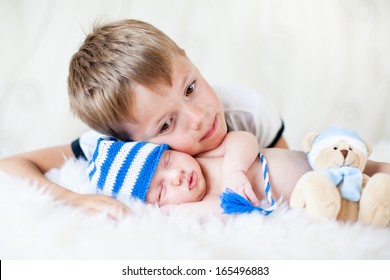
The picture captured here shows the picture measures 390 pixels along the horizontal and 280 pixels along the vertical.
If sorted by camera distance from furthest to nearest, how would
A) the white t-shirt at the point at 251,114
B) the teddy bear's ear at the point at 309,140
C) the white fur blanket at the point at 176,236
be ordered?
the white t-shirt at the point at 251,114, the teddy bear's ear at the point at 309,140, the white fur blanket at the point at 176,236

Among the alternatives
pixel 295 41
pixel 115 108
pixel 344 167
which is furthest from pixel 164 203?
pixel 295 41

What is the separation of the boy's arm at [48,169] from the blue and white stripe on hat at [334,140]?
15.8 inches

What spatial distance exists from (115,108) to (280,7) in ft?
3.42

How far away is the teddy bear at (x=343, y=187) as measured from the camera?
78cm

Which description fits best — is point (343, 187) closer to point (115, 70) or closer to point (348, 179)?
point (348, 179)

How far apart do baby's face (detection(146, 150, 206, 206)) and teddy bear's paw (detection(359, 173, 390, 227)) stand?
14.0 inches

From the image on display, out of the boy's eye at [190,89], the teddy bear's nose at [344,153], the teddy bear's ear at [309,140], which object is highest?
the boy's eye at [190,89]

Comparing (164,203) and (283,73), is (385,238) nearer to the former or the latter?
(164,203)

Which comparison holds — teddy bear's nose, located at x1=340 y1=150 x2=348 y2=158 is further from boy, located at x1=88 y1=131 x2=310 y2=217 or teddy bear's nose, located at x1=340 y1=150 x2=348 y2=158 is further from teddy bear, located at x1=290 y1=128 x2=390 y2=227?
boy, located at x1=88 y1=131 x2=310 y2=217

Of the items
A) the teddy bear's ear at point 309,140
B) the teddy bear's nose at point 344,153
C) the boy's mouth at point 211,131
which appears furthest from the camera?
the boy's mouth at point 211,131

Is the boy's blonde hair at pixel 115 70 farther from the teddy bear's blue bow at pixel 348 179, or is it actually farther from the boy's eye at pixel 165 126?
the teddy bear's blue bow at pixel 348 179

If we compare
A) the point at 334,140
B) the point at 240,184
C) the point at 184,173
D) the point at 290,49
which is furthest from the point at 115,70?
the point at 290,49

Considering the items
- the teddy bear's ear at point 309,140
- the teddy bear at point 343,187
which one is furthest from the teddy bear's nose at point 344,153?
the teddy bear's ear at point 309,140

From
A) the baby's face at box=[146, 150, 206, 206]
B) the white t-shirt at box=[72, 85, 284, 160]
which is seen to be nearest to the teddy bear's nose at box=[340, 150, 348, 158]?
the baby's face at box=[146, 150, 206, 206]
